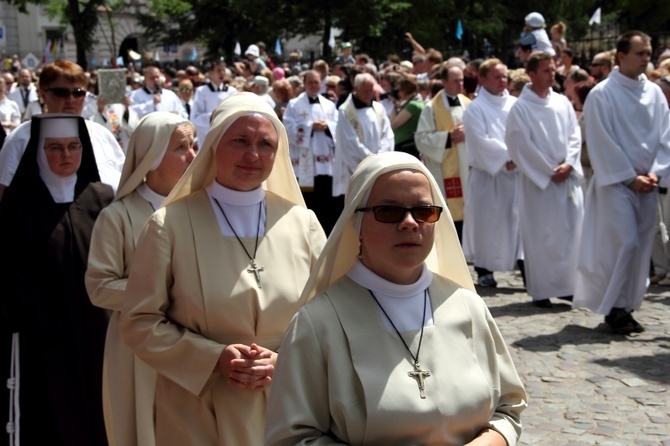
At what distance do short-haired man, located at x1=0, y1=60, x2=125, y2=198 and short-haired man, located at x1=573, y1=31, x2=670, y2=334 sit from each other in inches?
158

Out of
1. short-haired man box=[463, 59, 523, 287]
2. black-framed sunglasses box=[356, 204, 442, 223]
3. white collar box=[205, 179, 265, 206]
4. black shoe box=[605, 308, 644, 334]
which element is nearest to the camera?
black-framed sunglasses box=[356, 204, 442, 223]

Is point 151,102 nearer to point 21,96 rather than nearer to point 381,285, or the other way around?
point 21,96

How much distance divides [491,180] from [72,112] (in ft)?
19.4

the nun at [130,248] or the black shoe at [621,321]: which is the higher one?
the nun at [130,248]

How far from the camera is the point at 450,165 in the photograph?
1265cm

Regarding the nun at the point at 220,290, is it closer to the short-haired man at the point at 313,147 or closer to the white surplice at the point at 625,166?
the white surplice at the point at 625,166

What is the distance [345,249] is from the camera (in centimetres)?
330

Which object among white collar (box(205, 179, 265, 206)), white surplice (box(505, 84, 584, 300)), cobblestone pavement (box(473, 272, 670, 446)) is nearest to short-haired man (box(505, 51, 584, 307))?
white surplice (box(505, 84, 584, 300))

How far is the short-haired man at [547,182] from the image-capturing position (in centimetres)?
1034

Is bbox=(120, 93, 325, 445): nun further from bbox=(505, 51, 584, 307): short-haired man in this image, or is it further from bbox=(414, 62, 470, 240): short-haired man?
bbox=(414, 62, 470, 240): short-haired man

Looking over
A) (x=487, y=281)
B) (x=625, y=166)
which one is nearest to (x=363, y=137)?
(x=487, y=281)

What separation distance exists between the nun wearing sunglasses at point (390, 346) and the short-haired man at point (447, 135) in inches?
365

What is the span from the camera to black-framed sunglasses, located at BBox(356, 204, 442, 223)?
10.2ft

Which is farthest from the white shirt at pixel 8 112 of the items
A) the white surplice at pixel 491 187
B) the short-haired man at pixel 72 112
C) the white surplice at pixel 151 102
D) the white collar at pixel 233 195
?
the white collar at pixel 233 195
